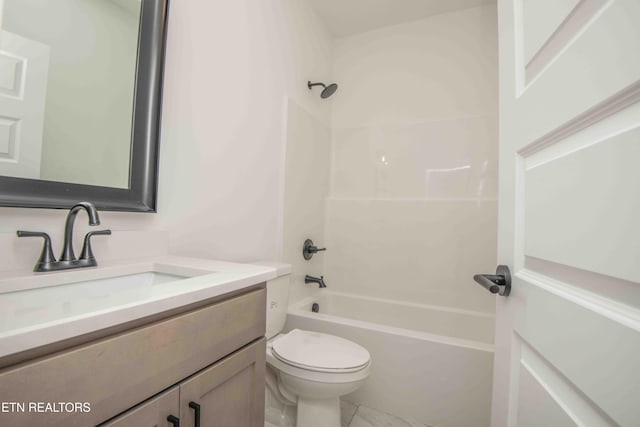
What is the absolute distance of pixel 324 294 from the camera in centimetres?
234

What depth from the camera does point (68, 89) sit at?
0.87 meters

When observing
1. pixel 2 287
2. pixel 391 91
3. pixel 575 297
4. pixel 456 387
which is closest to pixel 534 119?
pixel 575 297

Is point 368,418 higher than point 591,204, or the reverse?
point 591,204

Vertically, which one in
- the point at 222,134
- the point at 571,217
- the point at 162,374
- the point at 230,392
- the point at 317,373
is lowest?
the point at 317,373

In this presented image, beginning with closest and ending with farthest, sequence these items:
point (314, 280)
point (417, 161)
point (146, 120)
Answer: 1. point (146, 120)
2. point (314, 280)
3. point (417, 161)

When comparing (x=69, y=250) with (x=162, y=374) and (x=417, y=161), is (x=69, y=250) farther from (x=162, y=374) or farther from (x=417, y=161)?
(x=417, y=161)

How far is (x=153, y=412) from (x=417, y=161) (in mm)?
2177

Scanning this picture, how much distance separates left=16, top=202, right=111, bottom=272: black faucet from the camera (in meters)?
0.73

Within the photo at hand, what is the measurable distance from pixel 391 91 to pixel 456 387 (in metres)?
2.12

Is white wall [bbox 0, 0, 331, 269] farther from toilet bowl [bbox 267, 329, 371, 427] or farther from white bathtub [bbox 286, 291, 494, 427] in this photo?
white bathtub [bbox 286, 291, 494, 427]

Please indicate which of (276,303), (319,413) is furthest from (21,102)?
(319,413)

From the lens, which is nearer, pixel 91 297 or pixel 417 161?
pixel 91 297

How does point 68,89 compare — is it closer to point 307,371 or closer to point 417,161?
Result: point 307,371

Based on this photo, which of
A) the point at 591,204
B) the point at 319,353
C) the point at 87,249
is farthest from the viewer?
the point at 319,353
